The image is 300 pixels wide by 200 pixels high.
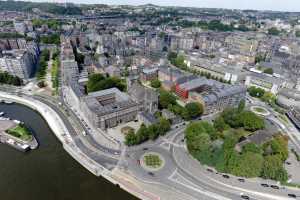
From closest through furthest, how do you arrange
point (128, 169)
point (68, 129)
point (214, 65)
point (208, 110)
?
1. point (128, 169)
2. point (68, 129)
3. point (208, 110)
4. point (214, 65)

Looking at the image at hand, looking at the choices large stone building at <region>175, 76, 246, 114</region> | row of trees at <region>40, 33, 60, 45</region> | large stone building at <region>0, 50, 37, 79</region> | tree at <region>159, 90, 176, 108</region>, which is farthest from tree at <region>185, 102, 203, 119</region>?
row of trees at <region>40, 33, 60, 45</region>

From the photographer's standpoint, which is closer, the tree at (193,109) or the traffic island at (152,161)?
the traffic island at (152,161)

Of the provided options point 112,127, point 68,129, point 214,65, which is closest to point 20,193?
point 68,129

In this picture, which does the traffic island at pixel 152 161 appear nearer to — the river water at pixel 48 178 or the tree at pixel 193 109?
the river water at pixel 48 178

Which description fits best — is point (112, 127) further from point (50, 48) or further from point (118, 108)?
point (50, 48)

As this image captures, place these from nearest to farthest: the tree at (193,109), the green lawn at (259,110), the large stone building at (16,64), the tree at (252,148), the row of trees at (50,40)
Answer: the tree at (252,148) < the tree at (193,109) < the green lawn at (259,110) < the large stone building at (16,64) < the row of trees at (50,40)

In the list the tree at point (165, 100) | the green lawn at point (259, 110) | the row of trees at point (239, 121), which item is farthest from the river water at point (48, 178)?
the green lawn at point (259, 110)

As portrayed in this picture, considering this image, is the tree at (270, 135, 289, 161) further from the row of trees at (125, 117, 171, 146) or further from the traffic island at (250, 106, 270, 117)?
the row of trees at (125, 117, 171, 146)

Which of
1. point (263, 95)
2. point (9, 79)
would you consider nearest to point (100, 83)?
point (9, 79)
